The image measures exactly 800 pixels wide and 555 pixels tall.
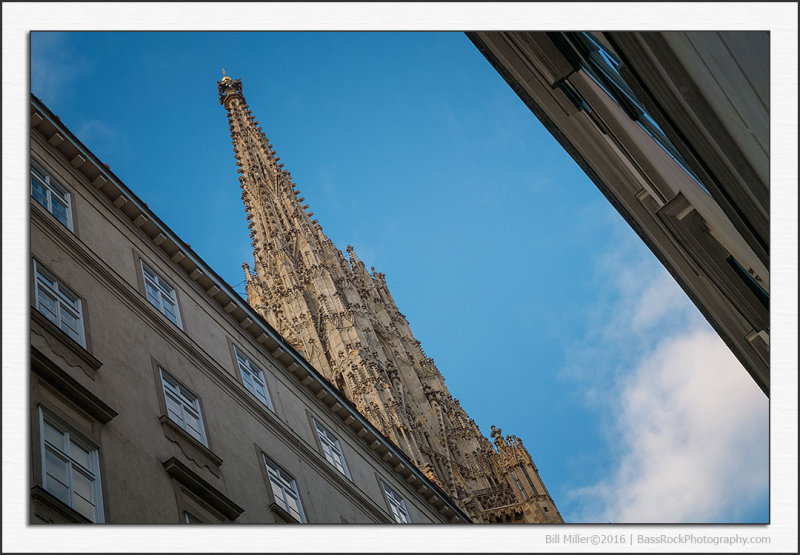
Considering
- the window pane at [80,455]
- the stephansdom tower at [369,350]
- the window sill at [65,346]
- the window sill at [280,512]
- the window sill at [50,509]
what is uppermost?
the stephansdom tower at [369,350]

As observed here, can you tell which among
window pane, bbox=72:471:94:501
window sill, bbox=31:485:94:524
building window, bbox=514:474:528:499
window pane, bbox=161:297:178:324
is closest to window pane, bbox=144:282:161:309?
window pane, bbox=161:297:178:324

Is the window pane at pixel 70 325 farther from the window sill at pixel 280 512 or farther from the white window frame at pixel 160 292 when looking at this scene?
the window sill at pixel 280 512

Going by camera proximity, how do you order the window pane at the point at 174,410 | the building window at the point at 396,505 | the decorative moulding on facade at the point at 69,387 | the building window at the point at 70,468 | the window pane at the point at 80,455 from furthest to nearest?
1. the building window at the point at 396,505
2. the window pane at the point at 174,410
3. the decorative moulding on facade at the point at 69,387
4. the window pane at the point at 80,455
5. the building window at the point at 70,468

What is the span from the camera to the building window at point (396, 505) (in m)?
22.2

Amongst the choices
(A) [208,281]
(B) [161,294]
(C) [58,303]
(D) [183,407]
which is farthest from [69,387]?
(A) [208,281]

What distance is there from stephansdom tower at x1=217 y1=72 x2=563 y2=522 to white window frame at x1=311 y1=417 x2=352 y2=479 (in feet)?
79.4

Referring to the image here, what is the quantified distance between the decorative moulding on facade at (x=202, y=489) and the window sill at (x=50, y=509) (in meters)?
2.85

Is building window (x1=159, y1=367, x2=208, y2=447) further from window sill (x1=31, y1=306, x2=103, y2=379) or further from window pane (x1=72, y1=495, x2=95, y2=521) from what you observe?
window pane (x1=72, y1=495, x2=95, y2=521)

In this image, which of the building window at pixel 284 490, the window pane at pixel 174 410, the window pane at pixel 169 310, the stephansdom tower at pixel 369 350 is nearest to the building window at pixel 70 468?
the window pane at pixel 174 410

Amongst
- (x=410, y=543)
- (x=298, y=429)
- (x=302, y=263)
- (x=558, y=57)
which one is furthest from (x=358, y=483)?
(x=302, y=263)

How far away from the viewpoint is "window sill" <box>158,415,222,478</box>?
44.9ft

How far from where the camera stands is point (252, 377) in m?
19.0

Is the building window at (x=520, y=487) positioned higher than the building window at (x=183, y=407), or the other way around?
the building window at (x=520, y=487)

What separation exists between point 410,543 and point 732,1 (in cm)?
574
